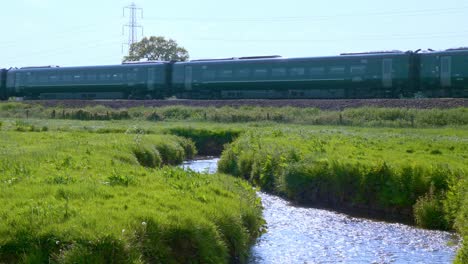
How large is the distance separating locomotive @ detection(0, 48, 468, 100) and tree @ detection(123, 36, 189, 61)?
101 feet

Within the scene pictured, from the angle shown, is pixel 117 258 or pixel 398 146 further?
pixel 398 146

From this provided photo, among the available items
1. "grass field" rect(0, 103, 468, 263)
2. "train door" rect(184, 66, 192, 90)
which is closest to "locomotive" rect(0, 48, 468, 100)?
"train door" rect(184, 66, 192, 90)

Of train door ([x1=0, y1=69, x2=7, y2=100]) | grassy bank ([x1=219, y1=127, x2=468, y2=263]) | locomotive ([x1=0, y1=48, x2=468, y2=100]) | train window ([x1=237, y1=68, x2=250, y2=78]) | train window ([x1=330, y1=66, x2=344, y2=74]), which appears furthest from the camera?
train door ([x1=0, y1=69, x2=7, y2=100])

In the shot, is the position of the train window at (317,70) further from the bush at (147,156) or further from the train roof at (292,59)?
the bush at (147,156)

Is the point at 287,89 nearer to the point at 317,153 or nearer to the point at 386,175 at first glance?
the point at 317,153

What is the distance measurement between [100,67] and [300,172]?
135ft

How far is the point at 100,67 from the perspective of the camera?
56844 millimetres

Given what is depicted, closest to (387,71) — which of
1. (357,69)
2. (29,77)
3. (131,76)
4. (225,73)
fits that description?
(357,69)

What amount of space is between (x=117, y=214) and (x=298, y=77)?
38.7 meters

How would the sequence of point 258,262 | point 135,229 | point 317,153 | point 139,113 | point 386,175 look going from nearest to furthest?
point 135,229 < point 258,262 < point 386,175 < point 317,153 < point 139,113

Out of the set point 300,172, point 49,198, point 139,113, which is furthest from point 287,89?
point 49,198

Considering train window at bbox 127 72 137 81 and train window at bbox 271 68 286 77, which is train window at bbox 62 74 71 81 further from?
train window at bbox 271 68 286 77

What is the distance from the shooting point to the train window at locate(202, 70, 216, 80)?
5153 cm

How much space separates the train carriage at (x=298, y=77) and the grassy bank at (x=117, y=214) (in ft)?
101
